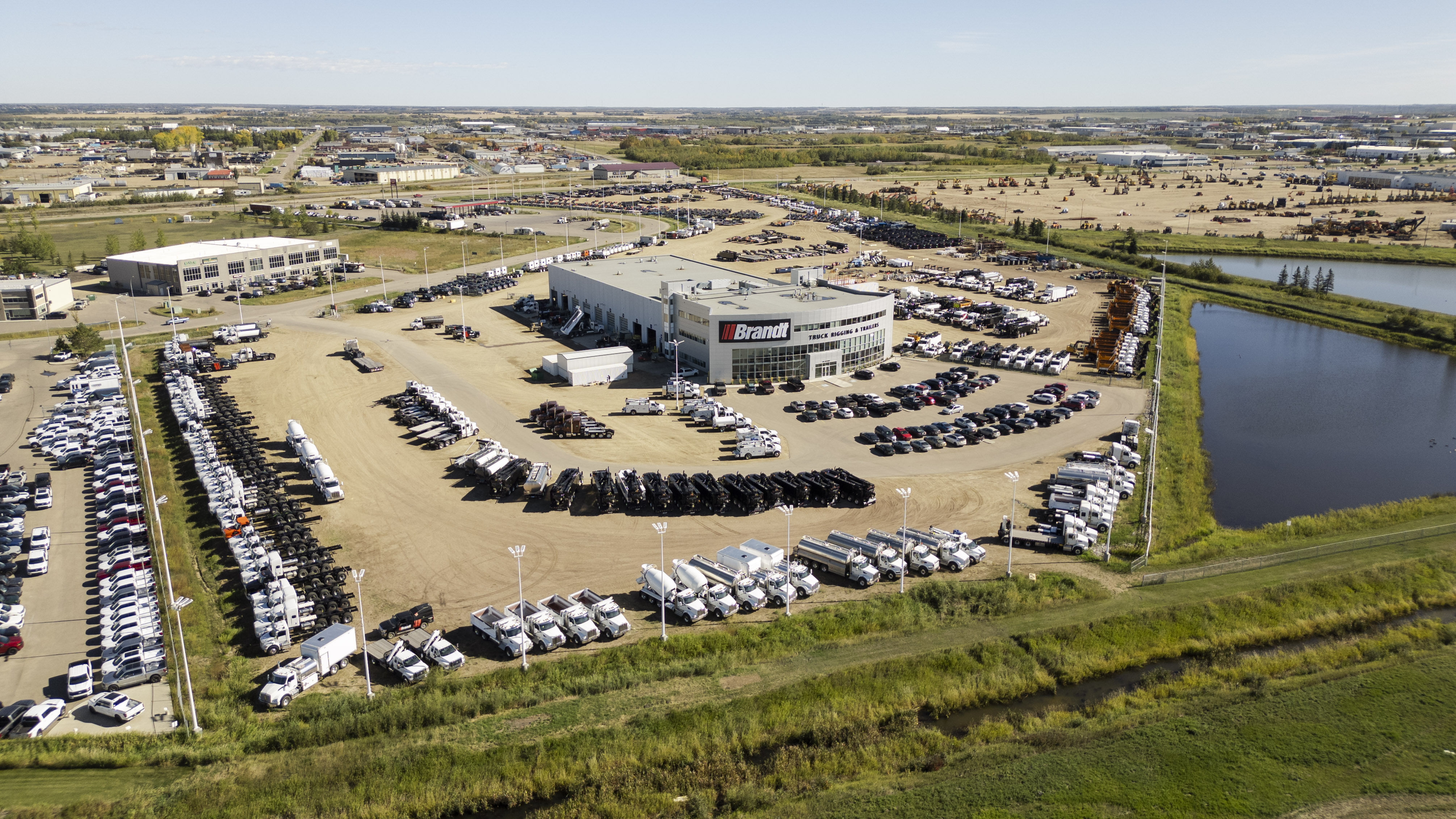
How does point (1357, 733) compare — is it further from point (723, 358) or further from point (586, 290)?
point (586, 290)

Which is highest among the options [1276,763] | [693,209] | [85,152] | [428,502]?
[85,152]

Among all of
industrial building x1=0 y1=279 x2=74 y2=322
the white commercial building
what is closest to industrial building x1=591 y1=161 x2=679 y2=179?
industrial building x1=0 y1=279 x2=74 y2=322

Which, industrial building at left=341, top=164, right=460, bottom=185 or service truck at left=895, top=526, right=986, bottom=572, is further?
industrial building at left=341, top=164, right=460, bottom=185

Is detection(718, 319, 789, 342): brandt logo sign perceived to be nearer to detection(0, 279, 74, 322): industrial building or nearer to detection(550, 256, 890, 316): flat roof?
detection(550, 256, 890, 316): flat roof

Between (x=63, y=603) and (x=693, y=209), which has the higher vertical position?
(x=693, y=209)

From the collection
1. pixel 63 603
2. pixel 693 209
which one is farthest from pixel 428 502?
pixel 693 209

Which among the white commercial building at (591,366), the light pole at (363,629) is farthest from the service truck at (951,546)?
the white commercial building at (591,366)

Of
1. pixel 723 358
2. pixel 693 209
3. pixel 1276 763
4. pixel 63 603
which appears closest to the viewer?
pixel 1276 763
